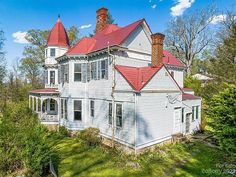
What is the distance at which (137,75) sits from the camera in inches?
555

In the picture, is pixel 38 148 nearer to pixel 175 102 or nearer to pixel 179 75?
pixel 175 102

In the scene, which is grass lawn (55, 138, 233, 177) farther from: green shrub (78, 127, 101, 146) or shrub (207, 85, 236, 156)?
shrub (207, 85, 236, 156)

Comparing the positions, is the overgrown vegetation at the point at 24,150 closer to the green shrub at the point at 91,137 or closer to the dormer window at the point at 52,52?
the green shrub at the point at 91,137

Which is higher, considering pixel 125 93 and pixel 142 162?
pixel 125 93

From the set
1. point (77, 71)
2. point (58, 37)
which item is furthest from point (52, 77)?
point (77, 71)

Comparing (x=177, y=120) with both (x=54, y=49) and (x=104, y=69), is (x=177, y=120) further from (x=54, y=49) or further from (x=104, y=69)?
(x=54, y=49)

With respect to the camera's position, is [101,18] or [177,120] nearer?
[177,120]

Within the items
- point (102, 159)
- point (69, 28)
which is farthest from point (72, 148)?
point (69, 28)

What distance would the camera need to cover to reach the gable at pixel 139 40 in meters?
15.4

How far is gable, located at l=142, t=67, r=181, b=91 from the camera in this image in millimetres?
13203

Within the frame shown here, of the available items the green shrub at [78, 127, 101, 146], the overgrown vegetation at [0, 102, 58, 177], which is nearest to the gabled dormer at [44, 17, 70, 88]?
the green shrub at [78, 127, 101, 146]

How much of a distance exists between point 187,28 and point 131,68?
34894 millimetres

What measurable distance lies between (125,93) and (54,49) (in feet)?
49.2

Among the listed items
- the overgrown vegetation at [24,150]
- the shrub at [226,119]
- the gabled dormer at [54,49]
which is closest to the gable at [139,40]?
the shrub at [226,119]
